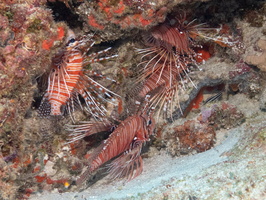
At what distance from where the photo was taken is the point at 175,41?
454 cm

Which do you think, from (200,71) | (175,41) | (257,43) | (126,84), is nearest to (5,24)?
(126,84)

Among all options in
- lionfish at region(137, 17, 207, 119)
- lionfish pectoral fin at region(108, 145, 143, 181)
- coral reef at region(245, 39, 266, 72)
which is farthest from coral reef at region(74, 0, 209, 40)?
lionfish pectoral fin at region(108, 145, 143, 181)

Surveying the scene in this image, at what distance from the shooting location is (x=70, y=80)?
12.9ft

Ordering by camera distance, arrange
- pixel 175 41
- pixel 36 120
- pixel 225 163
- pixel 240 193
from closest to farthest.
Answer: pixel 240 193 → pixel 225 163 → pixel 36 120 → pixel 175 41

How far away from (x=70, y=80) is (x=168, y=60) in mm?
1914

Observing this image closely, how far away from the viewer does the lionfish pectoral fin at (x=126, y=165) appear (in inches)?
178

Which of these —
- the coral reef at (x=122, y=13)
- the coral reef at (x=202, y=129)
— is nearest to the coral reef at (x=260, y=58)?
the coral reef at (x=202, y=129)

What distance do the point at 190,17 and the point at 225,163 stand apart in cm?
267

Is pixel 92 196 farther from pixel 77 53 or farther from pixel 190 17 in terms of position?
pixel 190 17

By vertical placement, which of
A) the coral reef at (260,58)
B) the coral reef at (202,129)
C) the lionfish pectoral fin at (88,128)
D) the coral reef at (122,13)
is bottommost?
the coral reef at (202,129)

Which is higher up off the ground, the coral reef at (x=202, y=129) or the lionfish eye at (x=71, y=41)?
the lionfish eye at (x=71, y=41)

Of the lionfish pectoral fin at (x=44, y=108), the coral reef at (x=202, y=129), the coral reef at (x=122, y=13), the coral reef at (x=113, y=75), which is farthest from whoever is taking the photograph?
the coral reef at (x=202, y=129)

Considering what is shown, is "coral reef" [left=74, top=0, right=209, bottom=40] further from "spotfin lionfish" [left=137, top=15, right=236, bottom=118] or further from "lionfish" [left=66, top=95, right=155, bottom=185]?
"lionfish" [left=66, top=95, right=155, bottom=185]

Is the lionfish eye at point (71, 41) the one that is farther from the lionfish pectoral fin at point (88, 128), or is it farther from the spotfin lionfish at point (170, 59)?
the lionfish pectoral fin at point (88, 128)
